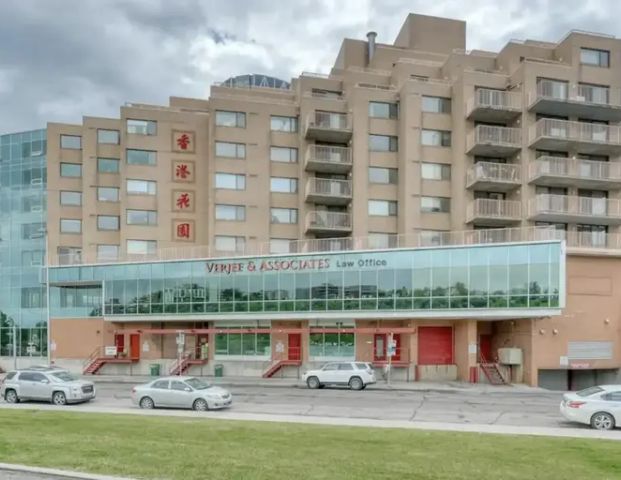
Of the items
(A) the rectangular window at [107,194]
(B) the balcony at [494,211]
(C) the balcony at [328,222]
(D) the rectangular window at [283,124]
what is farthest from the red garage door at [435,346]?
(A) the rectangular window at [107,194]

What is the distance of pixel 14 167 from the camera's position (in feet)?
184

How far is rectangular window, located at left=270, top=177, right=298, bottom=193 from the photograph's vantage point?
50.5m

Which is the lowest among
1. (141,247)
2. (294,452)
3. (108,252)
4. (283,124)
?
(294,452)

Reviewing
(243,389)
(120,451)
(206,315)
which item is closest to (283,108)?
(206,315)

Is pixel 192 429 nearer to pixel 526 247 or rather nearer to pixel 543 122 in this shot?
pixel 526 247

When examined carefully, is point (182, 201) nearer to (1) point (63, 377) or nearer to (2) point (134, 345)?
(2) point (134, 345)

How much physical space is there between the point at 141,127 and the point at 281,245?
1527 centimetres

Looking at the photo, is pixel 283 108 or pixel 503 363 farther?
pixel 283 108

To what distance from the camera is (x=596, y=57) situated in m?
48.0

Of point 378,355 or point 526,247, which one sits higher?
point 526,247

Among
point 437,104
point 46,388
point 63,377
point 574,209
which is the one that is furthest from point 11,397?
point 574,209

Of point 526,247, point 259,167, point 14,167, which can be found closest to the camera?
point 526,247

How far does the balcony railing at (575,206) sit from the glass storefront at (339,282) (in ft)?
29.7

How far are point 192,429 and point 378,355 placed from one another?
87.1 ft
